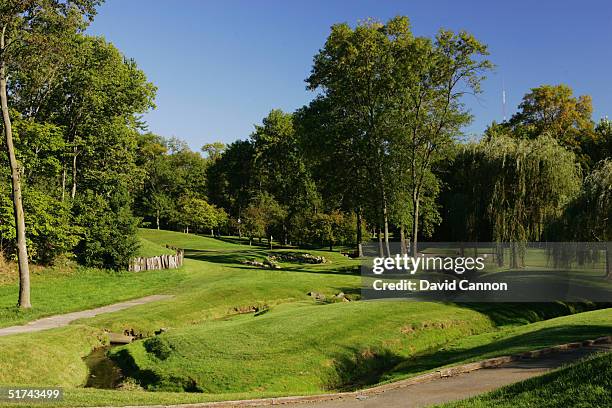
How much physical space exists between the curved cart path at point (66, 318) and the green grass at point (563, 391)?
21.0m

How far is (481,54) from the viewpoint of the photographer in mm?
42156

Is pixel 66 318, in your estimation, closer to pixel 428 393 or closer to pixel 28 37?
pixel 28 37

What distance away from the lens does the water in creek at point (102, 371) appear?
1886 cm

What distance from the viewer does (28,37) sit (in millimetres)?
26906

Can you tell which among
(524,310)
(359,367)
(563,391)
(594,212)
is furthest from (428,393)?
(594,212)

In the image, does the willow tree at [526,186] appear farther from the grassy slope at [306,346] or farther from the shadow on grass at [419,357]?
the shadow on grass at [419,357]

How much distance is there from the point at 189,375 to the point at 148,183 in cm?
8565

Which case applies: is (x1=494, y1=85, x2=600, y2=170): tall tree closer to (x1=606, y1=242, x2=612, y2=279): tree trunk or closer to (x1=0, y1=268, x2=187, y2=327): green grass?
(x1=606, y1=242, x2=612, y2=279): tree trunk

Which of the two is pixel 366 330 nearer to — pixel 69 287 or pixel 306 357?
pixel 306 357

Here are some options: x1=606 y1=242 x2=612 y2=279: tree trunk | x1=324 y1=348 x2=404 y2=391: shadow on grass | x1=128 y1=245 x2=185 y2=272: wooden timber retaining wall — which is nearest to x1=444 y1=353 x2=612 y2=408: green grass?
x1=324 y1=348 x2=404 y2=391: shadow on grass

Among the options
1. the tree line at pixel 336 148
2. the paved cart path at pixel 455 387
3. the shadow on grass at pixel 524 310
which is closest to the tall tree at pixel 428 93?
the tree line at pixel 336 148

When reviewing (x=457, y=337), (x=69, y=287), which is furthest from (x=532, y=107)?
(x=69, y=287)

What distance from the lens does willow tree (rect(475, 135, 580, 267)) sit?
1394 inches

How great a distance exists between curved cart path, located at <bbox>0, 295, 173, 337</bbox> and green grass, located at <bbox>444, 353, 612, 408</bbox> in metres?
21.0
